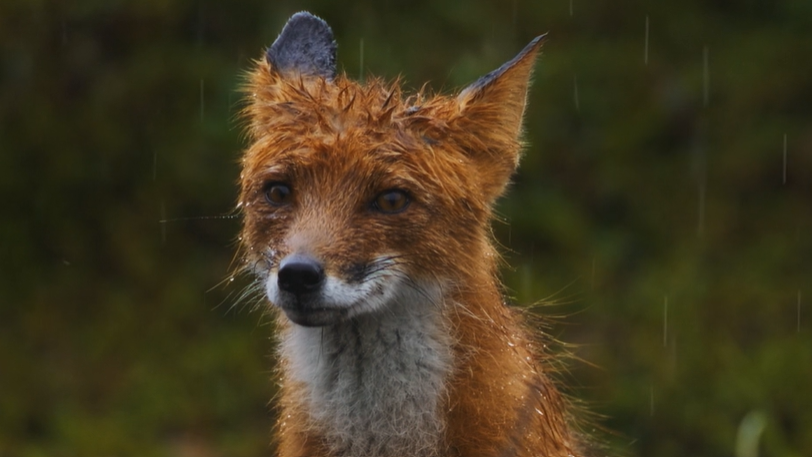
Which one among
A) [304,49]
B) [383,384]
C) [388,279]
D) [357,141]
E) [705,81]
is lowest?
[705,81]

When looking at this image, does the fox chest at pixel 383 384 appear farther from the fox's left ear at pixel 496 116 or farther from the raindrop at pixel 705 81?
the raindrop at pixel 705 81

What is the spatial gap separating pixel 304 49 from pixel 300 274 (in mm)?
1538

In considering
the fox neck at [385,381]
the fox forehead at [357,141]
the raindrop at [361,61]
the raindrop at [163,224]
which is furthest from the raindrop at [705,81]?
the fox neck at [385,381]

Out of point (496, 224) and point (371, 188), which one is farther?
point (496, 224)

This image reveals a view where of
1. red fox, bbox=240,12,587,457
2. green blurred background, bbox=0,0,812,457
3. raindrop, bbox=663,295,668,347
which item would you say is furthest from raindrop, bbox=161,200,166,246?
red fox, bbox=240,12,587,457

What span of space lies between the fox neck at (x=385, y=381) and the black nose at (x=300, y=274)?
406 millimetres

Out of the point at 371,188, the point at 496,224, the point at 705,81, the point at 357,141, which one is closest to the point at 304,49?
the point at 357,141

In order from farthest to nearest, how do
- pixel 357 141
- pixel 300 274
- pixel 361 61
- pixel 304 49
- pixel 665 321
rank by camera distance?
pixel 361 61 < pixel 665 321 < pixel 304 49 < pixel 357 141 < pixel 300 274

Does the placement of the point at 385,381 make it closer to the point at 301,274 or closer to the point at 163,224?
the point at 301,274

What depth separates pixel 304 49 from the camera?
18.2ft

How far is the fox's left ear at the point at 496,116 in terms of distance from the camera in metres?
5.11

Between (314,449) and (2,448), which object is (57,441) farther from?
(314,449)

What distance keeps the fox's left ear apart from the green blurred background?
4.92 metres

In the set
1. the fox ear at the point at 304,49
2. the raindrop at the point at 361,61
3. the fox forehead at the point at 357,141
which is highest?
the fox ear at the point at 304,49
